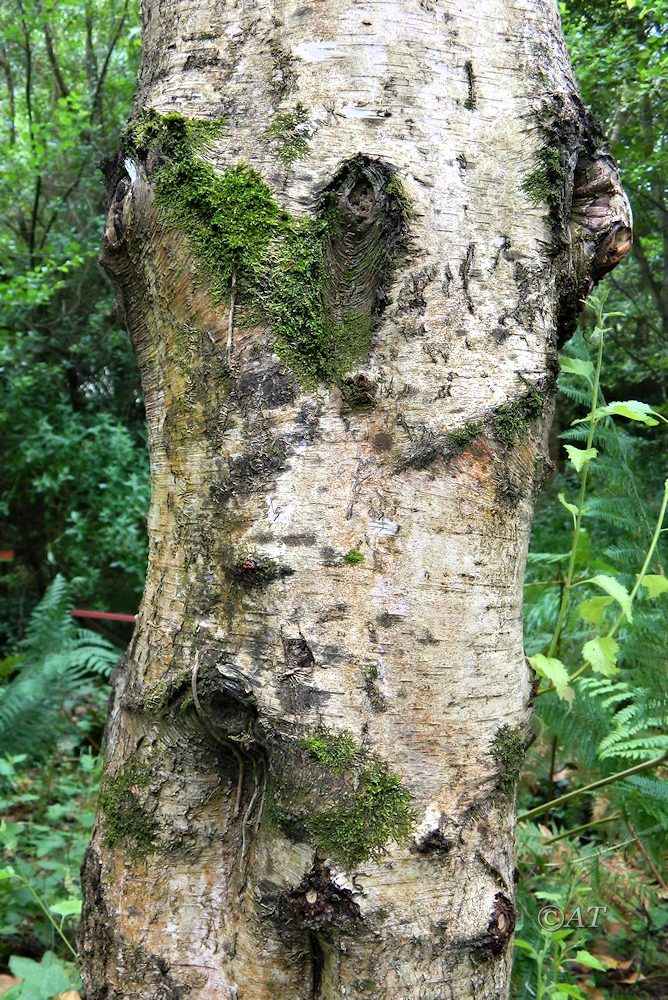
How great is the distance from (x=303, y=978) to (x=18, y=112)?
27.2 ft

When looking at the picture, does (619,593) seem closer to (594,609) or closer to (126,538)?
(594,609)

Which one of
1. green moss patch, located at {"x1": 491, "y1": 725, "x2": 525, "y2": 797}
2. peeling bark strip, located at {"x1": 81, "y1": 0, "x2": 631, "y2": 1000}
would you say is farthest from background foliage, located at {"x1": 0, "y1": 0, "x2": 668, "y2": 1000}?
peeling bark strip, located at {"x1": 81, "y1": 0, "x2": 631, "y2": 1000}

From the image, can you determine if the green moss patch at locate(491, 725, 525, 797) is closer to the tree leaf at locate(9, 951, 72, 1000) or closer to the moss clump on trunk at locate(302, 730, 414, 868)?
the moss clump on trunk at locate(302, 730, 414, 868)

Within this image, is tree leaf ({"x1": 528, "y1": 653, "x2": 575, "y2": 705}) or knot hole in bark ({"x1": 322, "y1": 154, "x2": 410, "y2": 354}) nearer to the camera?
knot hole in bark ({"x1": 322, "y1": 154, "x2": 410, "y2": 354})

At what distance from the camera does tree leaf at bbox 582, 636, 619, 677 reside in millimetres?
1266

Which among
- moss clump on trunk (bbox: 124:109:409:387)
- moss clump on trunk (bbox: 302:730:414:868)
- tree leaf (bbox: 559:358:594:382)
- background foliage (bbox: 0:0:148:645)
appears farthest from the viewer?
background foliage (bbox: 0:0:148:645)

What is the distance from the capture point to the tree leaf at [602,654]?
4.15 feet

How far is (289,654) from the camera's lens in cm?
107

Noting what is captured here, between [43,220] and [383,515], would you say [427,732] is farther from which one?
[43,220]

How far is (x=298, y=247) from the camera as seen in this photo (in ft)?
3.79

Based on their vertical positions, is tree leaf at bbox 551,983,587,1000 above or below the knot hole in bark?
below

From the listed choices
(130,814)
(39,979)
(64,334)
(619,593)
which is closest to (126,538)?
(64,334)

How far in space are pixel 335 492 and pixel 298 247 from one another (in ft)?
1.22

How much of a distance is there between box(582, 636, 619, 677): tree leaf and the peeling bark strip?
0.15 meters
